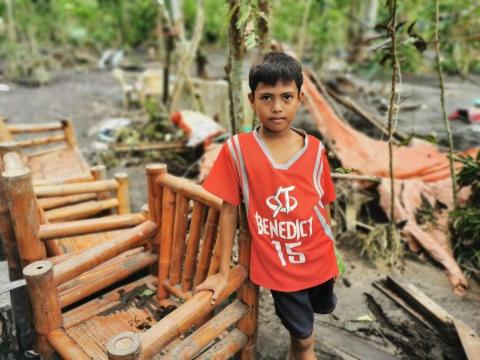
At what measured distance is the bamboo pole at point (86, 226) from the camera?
76.6 inches

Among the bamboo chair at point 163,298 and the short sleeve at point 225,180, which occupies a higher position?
the short sleeve at point 225,180

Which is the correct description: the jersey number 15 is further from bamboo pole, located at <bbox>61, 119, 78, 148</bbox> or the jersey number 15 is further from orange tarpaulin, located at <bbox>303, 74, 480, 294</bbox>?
bamboo pole, located at <bbox>61, 119, 78, 148</bbox>

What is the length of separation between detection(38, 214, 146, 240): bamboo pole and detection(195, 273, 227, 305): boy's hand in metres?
0.83

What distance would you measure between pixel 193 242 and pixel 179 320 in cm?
60

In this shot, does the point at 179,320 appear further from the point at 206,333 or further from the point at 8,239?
the point at 8,239

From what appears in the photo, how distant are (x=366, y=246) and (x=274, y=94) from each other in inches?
93.6

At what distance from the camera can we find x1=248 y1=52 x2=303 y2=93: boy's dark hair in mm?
1428

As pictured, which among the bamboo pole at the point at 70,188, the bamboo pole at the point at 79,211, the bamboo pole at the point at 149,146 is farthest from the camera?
the bamboo pole at the point at 149,146

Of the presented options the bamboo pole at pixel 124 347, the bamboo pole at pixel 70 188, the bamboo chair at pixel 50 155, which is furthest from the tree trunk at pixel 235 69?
the bamboo pole at pixel 124 347

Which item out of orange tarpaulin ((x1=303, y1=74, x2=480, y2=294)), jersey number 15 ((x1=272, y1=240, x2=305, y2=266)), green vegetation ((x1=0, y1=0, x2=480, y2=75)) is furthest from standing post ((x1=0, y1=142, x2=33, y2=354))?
green vegetation ((x1=0, y1=0, x2=480, y2=75))

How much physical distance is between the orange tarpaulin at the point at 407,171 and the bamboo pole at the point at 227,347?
213cm

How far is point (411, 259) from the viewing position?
334cm

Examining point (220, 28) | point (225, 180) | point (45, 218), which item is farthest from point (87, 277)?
point (220, 28)

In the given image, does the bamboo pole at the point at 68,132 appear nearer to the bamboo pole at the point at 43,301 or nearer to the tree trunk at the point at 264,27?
the tree trunk at the point at 264,27
